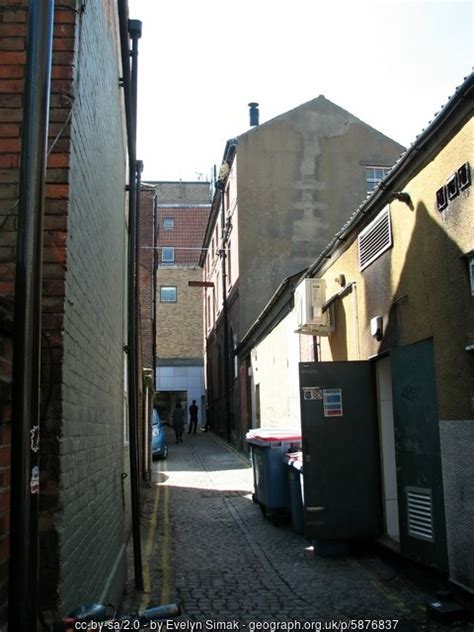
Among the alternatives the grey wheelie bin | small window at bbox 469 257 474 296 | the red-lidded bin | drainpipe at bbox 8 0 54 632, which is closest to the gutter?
the red-lidded bin

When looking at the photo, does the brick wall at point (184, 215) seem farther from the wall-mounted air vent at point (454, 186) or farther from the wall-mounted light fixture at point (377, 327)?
the wall-mounted air vent at point (454, 186)

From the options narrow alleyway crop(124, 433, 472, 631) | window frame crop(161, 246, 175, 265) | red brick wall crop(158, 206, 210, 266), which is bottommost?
narrow alleyway crop(124, 433, 472, 631)

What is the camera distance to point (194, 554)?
782 centimetres

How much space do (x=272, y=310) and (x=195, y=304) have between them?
25037 mm

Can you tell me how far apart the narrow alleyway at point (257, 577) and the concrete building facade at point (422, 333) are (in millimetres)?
467

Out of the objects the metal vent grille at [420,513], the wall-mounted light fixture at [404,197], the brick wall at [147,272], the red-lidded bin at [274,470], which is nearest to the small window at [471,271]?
the wall-mounted light fixture at [404,197]

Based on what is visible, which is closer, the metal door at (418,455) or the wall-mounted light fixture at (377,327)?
the metal door at (418,455)

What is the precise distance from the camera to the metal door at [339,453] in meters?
7.29

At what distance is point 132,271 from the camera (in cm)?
708

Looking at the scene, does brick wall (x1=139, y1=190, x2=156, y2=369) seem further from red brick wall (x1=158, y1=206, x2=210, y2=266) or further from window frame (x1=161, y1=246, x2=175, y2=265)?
red brick wall (x1=158, y1=206, x2=210, y2=266)

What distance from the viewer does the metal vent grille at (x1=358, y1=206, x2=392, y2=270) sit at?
7.02m

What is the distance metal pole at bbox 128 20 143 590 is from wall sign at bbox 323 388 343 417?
2.26 meters

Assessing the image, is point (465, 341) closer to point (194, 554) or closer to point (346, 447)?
point (346, 447)

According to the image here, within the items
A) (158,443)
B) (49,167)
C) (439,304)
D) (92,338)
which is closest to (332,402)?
(439,304)
